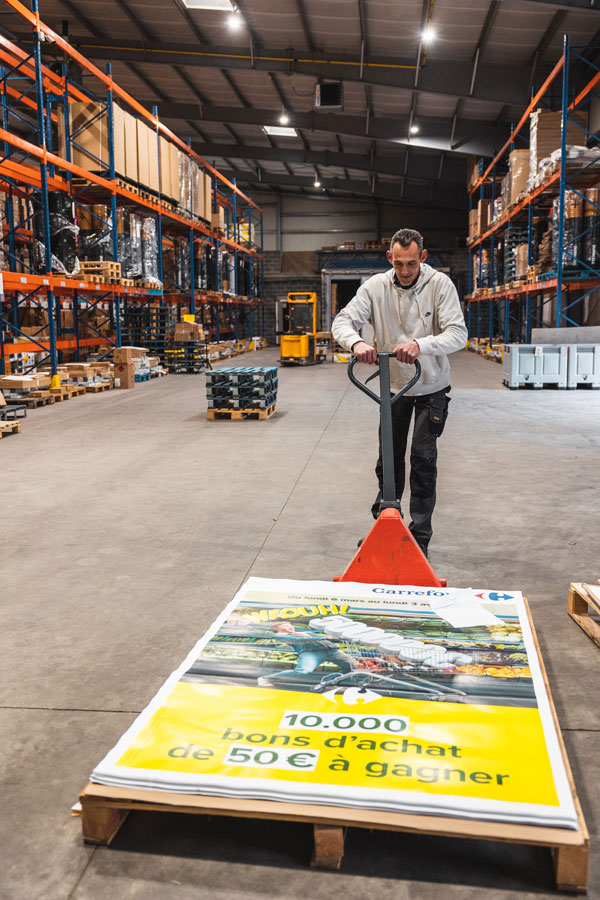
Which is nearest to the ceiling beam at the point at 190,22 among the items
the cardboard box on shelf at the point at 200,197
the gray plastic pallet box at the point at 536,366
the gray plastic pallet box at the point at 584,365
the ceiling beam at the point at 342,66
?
the ceiling beam at the point at 342,66

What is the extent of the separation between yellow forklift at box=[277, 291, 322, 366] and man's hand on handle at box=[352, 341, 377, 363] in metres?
16.8

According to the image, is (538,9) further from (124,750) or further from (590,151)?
(124,750)

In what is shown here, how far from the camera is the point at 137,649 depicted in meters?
3.02

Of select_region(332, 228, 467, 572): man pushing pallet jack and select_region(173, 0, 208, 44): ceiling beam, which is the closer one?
select_region(332, 228, 467, 572): man pushing pallet jack

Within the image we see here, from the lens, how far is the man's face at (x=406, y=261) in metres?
3.66

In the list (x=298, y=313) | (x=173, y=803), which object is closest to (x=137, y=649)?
(x=173, y=803)

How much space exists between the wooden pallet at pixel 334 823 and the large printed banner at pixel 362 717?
22 mm

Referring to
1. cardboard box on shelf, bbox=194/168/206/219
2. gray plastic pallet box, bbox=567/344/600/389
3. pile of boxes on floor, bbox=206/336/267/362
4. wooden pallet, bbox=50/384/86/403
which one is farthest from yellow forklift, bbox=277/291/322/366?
gray plastic pallet box, bbox=567/344/600/389

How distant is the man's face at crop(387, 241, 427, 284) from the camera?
366 cm

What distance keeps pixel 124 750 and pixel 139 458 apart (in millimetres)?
5377

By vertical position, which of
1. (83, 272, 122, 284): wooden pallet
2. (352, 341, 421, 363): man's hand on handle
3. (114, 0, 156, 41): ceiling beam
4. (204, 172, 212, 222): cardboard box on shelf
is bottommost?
(352, 341, 421, 363): man's hand on handle

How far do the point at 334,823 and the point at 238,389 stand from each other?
811 centimetres

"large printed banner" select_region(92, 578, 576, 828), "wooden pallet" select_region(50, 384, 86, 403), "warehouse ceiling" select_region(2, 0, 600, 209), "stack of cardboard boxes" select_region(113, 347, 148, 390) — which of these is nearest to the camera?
"large printed banner" select_region(92, 578, 576, 828)

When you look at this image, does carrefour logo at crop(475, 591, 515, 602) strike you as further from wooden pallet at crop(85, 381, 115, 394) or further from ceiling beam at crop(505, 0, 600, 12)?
ceiling beam at crop(505, 0, 600, 12)
